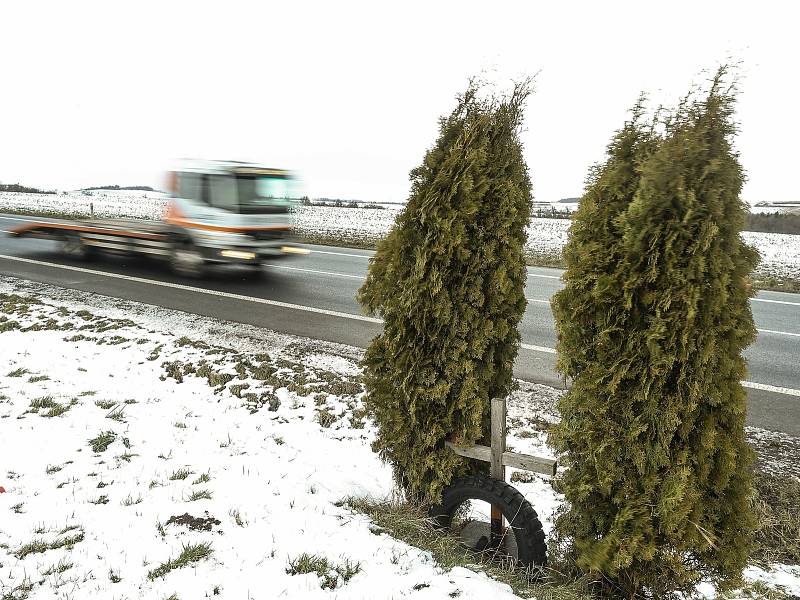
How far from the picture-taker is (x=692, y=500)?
8.68 ft

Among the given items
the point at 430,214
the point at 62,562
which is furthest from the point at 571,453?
the point at 62,562

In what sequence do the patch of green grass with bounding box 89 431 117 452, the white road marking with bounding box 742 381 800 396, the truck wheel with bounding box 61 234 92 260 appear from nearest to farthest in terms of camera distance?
1. the patch of green grass with bounding box 89 431 117 452
2. the white road marking with bounding box 742 381 800 396
3. the truck wheel with bounding box 61 234 92 260

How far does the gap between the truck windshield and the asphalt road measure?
1.50 meters

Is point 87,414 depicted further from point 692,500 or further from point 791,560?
point 791,560

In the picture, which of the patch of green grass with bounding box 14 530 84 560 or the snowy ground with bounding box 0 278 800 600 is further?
the patch of green grass with bounding box 14 530 84 560

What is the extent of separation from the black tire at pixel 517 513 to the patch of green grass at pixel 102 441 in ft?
9.48

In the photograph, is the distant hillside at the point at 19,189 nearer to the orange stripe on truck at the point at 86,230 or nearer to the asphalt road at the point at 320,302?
the asphalt road at the point at 320,302

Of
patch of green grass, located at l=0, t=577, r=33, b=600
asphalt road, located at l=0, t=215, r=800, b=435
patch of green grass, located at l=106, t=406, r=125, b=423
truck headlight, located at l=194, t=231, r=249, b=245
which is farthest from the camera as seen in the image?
truck headlight, located at l=194, t=231, r=249, b=245

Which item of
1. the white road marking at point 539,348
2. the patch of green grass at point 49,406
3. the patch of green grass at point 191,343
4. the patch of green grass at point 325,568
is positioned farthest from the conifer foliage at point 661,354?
the patch of green grass at point 191,343

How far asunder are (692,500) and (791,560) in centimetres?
159

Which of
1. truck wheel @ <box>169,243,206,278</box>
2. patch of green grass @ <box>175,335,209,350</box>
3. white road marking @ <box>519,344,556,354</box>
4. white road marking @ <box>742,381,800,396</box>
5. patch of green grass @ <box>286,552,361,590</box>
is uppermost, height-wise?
truck wheel @ <box>169,243,206,278</box>

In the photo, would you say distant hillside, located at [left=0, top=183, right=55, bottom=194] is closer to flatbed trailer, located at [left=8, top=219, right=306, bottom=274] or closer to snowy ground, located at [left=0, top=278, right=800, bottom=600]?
flatbed trailer, located at [left=8, top=219, right=306, bottom=274]

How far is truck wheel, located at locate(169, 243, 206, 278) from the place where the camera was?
37.0 feet

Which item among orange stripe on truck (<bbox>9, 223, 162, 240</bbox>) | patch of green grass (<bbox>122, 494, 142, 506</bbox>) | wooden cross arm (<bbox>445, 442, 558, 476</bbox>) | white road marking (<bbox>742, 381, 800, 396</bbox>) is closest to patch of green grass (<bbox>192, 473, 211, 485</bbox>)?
patch of green grass (<bbox>122, 494, 142, 506</bbox>)
